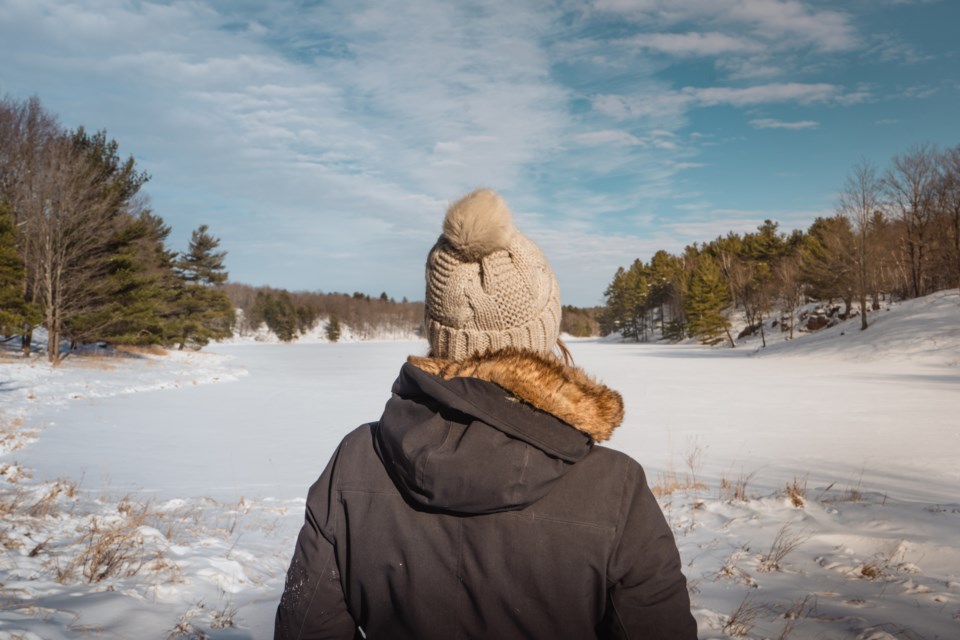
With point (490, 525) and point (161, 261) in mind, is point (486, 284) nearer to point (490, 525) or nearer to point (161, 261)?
point (490, 525)

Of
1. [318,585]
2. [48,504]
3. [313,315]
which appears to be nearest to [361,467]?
[318,585]

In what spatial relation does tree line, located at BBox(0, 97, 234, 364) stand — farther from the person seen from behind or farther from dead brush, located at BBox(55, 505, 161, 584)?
the person seen from behind

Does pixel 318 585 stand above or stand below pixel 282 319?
below

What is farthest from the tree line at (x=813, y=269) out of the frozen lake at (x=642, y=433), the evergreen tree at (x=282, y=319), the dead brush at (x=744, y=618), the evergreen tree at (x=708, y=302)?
the evergreen tree at (x=282, y=319)

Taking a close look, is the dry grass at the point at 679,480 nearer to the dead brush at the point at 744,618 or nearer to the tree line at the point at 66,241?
the dead brush at the point at 744,618

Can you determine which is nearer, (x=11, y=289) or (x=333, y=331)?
(x=11, y=289)

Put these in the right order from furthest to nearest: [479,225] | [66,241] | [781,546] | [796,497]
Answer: [66,241] → [796,497] → [781,546] → [479,225]

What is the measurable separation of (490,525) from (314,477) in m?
7.42

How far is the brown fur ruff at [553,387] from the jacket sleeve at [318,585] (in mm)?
500

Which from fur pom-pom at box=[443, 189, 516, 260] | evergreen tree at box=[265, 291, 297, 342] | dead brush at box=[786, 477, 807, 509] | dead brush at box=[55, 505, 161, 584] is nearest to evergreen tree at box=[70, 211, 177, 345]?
dead brush at box=[55, 505, 161, 584]

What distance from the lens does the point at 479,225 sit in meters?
A: 1.55

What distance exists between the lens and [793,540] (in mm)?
4395

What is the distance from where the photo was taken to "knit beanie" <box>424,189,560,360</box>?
5.21 feet

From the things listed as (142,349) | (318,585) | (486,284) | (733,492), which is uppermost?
(486,284)
